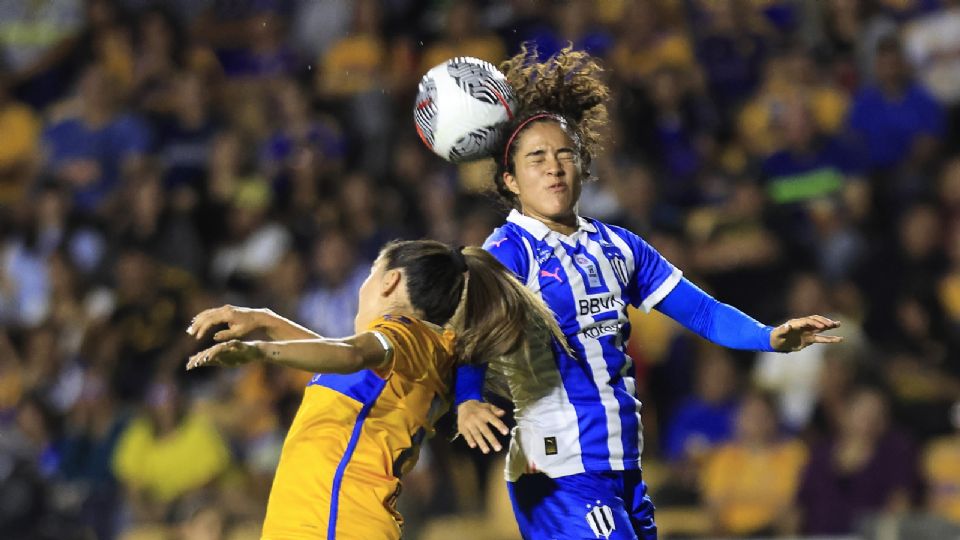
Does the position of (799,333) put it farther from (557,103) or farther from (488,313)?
(557,103)

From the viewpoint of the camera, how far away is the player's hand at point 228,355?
3.12 m

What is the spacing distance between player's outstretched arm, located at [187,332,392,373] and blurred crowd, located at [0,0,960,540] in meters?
3.55

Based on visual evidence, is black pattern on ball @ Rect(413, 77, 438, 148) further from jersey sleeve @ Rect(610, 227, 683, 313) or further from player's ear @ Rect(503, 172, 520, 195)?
jersey sleeve @ Rect(610, 227, 683, 313)

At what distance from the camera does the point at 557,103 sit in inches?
186

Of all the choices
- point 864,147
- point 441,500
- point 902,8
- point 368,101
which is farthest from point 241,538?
point 902,8

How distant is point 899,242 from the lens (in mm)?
8039

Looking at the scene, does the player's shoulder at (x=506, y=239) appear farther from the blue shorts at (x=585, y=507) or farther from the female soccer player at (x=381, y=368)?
the blue shorts at (x=585, y=507)

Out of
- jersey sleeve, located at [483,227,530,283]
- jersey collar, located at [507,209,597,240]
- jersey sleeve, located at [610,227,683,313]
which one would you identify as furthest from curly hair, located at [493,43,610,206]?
jersey sleeve, located at [610,227,683,313]

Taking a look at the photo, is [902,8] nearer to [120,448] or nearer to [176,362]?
[176,362]

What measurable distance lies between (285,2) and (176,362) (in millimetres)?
3597

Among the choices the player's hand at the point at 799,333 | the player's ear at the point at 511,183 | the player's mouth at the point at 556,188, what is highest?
the player's ear at the point at 511,183

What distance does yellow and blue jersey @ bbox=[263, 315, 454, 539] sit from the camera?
3.64 meters

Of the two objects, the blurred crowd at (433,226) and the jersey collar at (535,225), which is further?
the blurred crowd at (433,226)

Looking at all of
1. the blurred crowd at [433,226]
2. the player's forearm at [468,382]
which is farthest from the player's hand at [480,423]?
the blurred crowd at [433,226]
